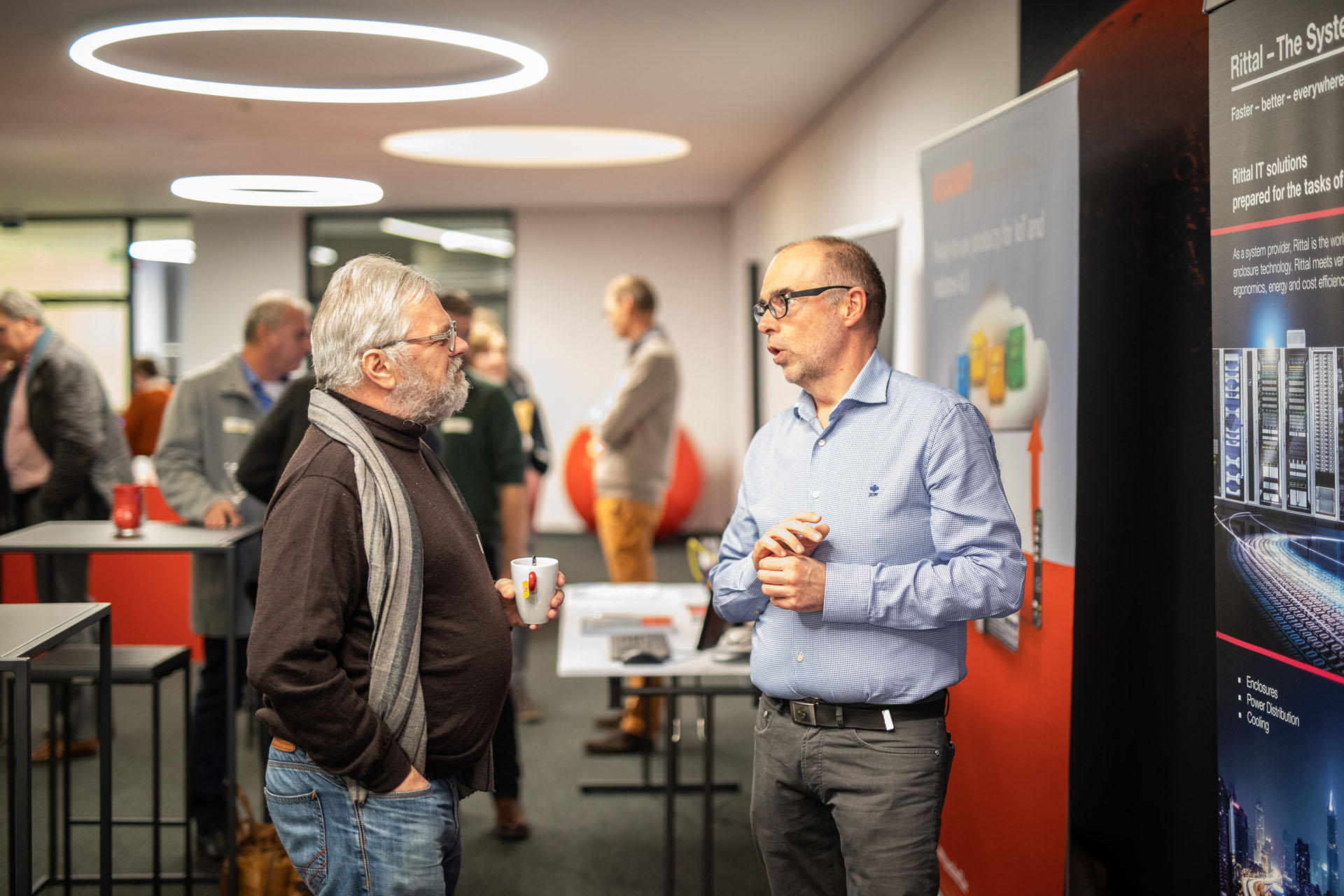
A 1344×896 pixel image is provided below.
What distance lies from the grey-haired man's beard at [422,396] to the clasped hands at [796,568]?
1.88ft

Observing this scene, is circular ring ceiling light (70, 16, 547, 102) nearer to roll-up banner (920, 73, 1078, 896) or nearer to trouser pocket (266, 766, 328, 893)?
roll-up banner (920, 73, 1078, 896)

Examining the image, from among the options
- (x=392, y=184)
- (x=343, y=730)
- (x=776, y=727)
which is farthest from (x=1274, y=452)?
(x=392, y=184)

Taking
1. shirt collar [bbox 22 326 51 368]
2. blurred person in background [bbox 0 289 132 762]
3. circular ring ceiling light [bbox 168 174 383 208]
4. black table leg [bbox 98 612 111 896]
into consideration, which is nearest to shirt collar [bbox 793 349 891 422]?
black table leg [bbox 98 612 111 896]

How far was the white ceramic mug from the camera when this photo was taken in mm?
1835

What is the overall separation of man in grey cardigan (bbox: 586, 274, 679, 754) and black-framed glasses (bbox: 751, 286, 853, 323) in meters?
2.56

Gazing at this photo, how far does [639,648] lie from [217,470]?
161cm

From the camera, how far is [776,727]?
76.8 inches

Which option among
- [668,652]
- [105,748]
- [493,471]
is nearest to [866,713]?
[668,652]

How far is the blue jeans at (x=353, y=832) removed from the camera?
5.29 feet

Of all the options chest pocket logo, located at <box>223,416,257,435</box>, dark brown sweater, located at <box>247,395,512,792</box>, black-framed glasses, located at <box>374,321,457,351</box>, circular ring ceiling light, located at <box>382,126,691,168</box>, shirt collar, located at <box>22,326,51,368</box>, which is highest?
circular ring ceiling light, located at <box>382,126,691,168</box>

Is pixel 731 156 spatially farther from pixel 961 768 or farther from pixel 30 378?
pixel 961 768

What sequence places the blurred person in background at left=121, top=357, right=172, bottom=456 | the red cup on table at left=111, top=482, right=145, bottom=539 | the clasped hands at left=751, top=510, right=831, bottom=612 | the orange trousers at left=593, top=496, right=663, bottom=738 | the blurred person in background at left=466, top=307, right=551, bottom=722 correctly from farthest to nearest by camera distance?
the blurred person in background at left=121, top=357, right=172, bottom=456, the blurred person in background at left=466, top=307, right=551, bottom=722, the orange trousers at left=593, top=496, right=663, bottom=738, the red cup on table at left=111, top=482, right=145, bottom=539, the clasped hands at left=751, top=510, right=831, bottom=612

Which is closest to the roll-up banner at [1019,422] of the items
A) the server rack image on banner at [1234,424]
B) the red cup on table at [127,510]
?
the server rack image on banner at [1234,424]

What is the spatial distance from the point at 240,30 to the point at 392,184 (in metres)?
4.42
